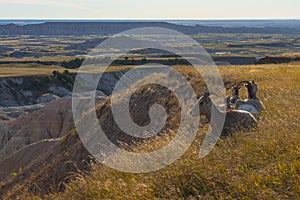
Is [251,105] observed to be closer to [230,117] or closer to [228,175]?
[230,117]

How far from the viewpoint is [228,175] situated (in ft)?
21.9

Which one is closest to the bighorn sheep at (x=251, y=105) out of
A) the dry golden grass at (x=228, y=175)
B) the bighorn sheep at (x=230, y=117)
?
the bighorn sheep at (x=230, y=117)

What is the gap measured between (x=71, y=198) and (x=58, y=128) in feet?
85.8

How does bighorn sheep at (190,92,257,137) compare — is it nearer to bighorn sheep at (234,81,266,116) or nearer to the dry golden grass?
the dry golden grass

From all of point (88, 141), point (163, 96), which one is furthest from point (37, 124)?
point (163, 96)

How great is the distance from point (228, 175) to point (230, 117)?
3133 millimetres

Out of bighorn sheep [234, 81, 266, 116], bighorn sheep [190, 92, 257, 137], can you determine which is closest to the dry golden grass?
bighorn sheep [190, 92, 257, 137]

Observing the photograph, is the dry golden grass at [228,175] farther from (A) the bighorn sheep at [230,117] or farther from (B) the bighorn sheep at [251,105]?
(B) the bighorn sheep at [251,105]

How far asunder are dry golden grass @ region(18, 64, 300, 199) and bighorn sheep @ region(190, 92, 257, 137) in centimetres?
45

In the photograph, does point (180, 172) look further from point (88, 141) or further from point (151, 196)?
point (88, 141)

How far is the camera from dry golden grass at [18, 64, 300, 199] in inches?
247

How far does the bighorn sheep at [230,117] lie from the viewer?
9.35 metres

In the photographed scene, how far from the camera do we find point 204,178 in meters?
6.80

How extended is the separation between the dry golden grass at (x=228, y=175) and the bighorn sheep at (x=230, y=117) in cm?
45
